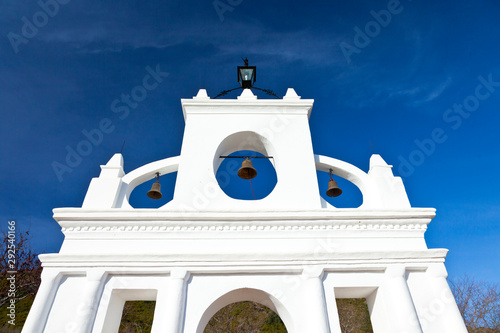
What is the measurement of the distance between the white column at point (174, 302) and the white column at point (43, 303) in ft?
6.77

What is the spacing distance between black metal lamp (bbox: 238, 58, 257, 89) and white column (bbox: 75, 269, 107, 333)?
8.04 meters

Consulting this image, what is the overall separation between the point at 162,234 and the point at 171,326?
190cm

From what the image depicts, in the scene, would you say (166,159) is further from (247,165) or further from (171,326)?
(171,326)

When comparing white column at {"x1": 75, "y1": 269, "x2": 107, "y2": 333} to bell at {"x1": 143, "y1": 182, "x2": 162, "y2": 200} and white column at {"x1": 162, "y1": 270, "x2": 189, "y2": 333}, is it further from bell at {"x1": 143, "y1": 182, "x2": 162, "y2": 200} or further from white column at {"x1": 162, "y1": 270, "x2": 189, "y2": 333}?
bell at {"x1": 143, "y1": 182, "x2": 162, "y2": 200}

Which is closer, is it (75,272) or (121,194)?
(75,272)

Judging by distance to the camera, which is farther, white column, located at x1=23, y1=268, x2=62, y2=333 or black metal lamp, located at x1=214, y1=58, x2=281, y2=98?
black metal lamp, located at x1=214, y1=58, x2=281, y2=98

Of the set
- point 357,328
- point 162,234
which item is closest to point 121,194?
point 162,234

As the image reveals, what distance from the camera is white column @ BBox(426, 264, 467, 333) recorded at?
6.14m

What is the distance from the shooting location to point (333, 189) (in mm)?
8859

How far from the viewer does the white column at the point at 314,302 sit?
592 centimetres

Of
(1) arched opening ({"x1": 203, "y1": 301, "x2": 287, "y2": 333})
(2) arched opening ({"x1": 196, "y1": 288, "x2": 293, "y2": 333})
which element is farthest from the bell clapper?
(1) arched opening ({"x1": 203, "y1": 301, "x2": 287, "y2": 333})

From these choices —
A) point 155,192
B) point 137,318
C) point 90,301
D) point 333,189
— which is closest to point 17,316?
point 137,318

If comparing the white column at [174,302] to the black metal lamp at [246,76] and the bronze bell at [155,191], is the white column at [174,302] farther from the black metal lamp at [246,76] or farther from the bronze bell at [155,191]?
the black metal lamp at [246,76]

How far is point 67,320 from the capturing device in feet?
19.6
